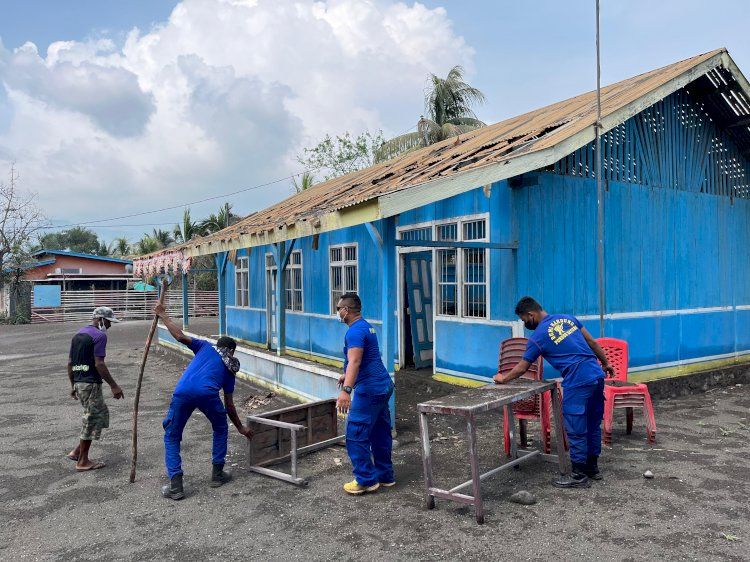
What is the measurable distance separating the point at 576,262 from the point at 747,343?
478 cm

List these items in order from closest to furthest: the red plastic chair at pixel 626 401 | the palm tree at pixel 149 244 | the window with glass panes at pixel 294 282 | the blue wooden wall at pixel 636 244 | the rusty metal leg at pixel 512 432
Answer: the rusty metal leg at pixel 512 432, the red plastic chair at pixel 626 401, the blue wooden wall at pixel 636 244, the window with glass panes at pixel 294 282, the palm tree at pixel 149 244

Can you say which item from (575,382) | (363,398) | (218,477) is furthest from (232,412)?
(575,382)

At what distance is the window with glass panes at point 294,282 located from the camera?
13344 millimetres

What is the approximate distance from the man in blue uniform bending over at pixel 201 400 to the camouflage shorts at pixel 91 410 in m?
1.13

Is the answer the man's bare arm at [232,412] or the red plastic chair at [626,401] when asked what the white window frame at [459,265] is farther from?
the man's bare arm at [232,412]

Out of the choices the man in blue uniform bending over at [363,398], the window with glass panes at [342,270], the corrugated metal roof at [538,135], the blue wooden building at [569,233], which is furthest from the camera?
the window with glass panes at [342,270]

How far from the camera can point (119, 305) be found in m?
29.9

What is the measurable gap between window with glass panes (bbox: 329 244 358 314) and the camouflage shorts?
5973mm

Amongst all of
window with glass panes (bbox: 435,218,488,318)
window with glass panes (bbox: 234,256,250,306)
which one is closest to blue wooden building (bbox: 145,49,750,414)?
window with glass panes (bbox: 435,218,488,318)

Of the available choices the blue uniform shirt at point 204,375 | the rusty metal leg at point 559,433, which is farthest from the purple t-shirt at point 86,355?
the rusty metal leg at point 559,433

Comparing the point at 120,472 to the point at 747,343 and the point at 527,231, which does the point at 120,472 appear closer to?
the point at 527,231

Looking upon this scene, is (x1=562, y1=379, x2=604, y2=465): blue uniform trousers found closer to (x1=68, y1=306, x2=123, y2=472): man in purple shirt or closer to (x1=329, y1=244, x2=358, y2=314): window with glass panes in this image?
(x1=68, y1=306, x2=123, y2=472): man in purple shirt

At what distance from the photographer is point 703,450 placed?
5.73 metres

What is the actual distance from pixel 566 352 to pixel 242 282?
1236 cm
